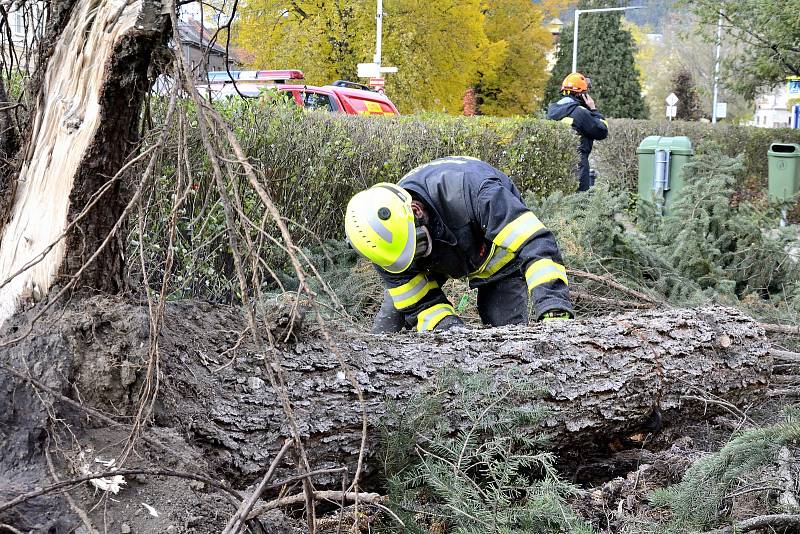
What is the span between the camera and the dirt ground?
6.61 feet

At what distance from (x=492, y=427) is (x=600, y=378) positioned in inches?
25.0

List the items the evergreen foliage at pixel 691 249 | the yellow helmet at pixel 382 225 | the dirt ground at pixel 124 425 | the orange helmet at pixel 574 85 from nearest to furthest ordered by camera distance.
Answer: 1. the dirt ground at pixel 124 425
2. the yellow helmet at pixel 382 225
3. the evergreen foliage at pixel 691 249
4. the orange helmet at pixel 574 85

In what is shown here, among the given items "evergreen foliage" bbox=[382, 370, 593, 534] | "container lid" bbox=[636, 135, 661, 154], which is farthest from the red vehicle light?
"evergreen foliage" bbox=[382, 370, 593, 534]

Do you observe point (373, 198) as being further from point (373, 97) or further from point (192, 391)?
point (373, 97)

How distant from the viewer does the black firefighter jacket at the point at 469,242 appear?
12.7 ft

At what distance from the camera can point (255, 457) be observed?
7.99 feet

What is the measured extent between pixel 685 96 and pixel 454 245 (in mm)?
42529

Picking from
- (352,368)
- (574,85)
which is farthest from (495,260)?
(574,85)

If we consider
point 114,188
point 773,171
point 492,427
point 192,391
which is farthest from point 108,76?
point 773,171

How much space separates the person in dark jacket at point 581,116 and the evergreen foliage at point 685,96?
33.9 metres

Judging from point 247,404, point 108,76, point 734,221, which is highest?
point 108,76

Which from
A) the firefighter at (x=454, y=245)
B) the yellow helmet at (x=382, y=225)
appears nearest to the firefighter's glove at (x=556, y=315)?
the firefighter at (x=454, y=245)

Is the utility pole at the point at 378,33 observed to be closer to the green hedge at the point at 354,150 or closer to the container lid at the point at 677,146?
the green hedge at the point at 354,150

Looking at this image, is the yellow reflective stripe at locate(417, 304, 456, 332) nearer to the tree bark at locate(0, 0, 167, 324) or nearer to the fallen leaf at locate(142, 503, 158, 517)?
the tree bark at locate(0, 0, 167, 324)
